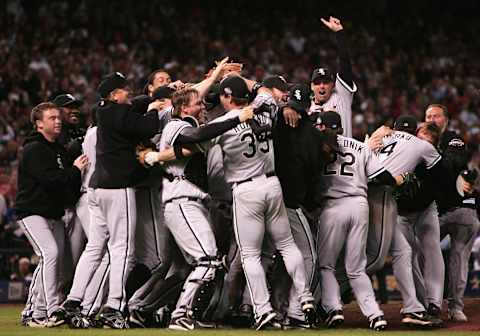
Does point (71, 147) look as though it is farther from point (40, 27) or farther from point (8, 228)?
point (40, 27)

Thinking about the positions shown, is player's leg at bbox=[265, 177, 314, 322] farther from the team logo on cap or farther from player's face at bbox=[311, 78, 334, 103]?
player's face at bbox=[311, 78, 334, 103]

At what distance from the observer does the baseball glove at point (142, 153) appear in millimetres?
9703

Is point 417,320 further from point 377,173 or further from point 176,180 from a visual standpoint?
point 176,180

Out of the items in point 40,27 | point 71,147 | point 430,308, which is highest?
point 40,27

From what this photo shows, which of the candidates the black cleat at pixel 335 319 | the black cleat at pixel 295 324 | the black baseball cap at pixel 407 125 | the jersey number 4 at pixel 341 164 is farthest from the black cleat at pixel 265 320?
the black baseball cap at pixel 407 125

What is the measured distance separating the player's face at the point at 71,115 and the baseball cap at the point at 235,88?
2.08m

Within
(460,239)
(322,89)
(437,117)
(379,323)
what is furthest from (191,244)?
(460,239)

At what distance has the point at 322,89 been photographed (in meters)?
10.6

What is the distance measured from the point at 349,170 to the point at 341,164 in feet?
0.32

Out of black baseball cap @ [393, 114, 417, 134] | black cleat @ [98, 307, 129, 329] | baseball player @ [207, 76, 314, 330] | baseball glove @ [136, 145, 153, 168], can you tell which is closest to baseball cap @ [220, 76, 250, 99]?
baseball player @ [207, 76, 314, 330]

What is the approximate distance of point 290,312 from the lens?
31.9 ft

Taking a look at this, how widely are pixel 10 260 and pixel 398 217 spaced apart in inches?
256

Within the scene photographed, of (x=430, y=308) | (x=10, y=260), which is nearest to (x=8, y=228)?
(x=10, y=260)

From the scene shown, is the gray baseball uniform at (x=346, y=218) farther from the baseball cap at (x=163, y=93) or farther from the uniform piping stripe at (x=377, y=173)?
the baseball cap at (x=163, y=93)
